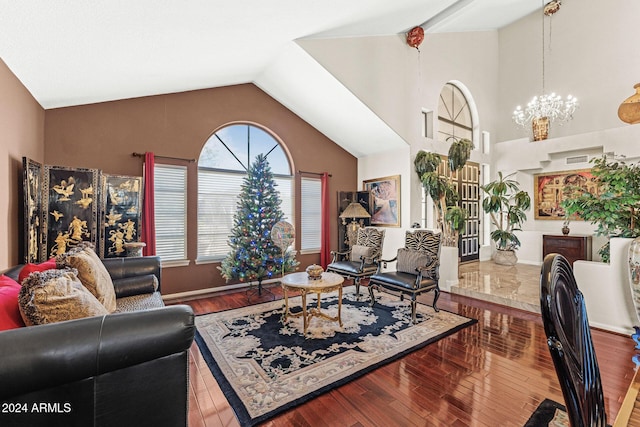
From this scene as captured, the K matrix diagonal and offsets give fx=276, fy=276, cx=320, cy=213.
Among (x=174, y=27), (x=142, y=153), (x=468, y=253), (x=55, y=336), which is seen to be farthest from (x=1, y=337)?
(x=468, y=253)

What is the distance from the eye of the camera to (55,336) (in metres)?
1.16

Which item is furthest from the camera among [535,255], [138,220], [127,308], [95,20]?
[535,255]

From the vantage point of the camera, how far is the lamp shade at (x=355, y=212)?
5.94 metres

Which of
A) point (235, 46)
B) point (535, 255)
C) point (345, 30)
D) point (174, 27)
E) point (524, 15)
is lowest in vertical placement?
point (535, 255)

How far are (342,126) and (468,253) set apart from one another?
4.62 meters

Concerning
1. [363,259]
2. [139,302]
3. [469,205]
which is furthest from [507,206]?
[139,302]

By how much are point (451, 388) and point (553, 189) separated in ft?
22.3

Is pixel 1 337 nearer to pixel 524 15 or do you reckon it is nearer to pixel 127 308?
pixel 127 308

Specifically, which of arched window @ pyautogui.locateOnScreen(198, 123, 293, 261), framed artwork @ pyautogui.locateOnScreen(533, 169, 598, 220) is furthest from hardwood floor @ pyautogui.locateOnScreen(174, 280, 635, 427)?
framed artwork @ pyautogui.locateOnScreen(533, 169, 598, 220)

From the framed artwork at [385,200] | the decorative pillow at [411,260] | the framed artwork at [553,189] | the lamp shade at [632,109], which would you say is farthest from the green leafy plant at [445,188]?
the framed artwork at [553,189]

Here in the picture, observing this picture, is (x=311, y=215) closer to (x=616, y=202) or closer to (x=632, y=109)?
(x=616, y=202)

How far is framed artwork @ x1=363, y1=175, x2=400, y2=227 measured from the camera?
5.69m

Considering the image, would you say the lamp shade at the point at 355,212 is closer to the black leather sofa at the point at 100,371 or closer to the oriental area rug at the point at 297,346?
the oriental area rug at the point at 297,346

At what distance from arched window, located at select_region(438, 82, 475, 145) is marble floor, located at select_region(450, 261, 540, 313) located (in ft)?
10.5
